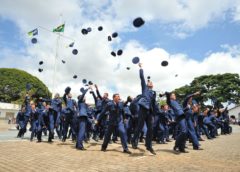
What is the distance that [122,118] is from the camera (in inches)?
426

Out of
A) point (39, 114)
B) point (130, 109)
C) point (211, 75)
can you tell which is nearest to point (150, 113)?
point (130, 109)

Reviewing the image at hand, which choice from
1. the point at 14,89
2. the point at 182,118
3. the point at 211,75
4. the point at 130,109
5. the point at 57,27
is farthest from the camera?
the point at 14,89

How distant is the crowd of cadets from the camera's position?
9852 mm

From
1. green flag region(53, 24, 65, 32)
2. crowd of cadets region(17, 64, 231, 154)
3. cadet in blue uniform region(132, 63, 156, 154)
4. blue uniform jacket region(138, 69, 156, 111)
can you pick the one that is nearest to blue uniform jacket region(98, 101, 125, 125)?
crowd of cadets region(17, 64, 231, 154)

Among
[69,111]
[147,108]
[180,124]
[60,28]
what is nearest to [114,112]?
[147,108]

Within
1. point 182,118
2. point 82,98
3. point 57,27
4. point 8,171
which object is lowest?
point 8,171

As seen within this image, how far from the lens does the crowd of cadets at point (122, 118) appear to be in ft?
32.3

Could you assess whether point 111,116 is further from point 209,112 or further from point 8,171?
point 209,112

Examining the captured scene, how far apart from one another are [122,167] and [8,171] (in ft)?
8.12

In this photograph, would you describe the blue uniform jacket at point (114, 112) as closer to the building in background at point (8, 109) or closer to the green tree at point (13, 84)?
the green tree at point (13, 84)

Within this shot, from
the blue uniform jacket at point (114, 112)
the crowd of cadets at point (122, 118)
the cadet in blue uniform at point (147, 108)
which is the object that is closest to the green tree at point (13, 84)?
the crowd of cadets at point (122, 118)

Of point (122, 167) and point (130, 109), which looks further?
point (130, 109)

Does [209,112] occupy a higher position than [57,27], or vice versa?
[57,27]

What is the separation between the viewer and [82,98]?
11.7 metres
